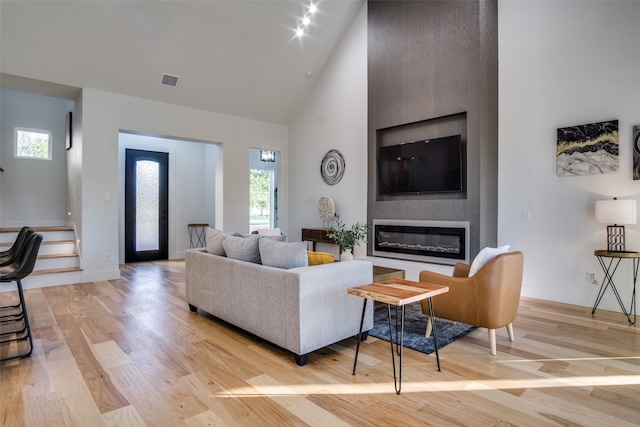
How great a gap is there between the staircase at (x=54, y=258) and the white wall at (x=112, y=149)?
25cm

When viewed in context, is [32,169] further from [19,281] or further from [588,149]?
[588,149]

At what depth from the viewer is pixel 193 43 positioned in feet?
17.3

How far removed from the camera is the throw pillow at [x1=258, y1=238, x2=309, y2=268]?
8.84ft

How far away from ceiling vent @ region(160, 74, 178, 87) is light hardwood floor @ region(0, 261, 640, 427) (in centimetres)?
387

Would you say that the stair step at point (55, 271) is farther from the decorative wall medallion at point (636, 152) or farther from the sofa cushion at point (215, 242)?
the decorative wall medallion at point (636, 152)

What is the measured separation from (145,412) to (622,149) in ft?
16.0

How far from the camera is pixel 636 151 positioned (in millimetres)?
3594

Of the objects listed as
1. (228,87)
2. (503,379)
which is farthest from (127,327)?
(228,87)

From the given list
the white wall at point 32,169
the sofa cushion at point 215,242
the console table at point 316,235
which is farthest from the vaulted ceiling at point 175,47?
the sofa cushion at point 215,242

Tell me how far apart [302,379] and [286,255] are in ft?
2.92

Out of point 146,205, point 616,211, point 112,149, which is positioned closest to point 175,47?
point 112,149

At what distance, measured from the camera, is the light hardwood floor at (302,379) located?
1.87 m

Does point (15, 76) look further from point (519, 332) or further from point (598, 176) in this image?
point (598, 176)

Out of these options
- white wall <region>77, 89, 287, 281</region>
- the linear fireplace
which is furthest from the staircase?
the linear fireplace
